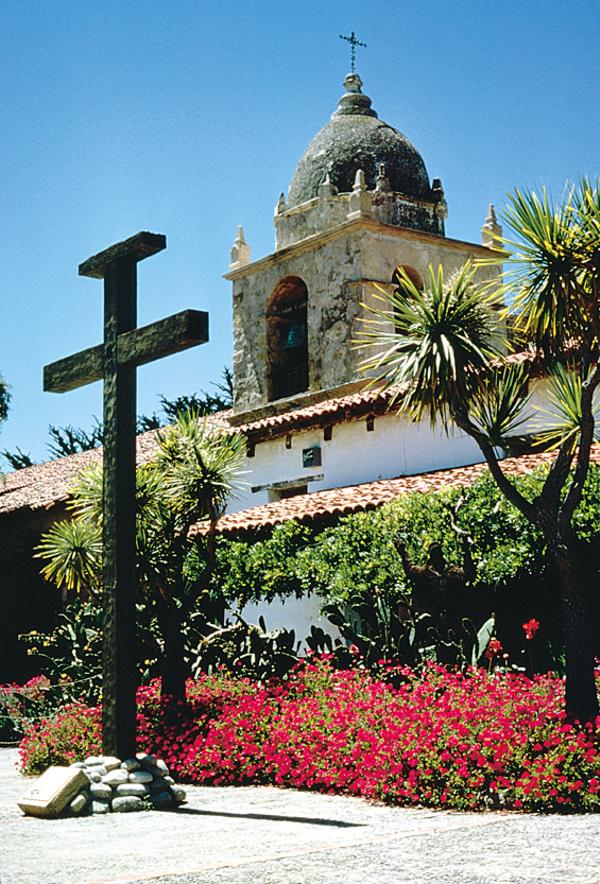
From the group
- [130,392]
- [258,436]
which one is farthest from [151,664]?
[258,436]

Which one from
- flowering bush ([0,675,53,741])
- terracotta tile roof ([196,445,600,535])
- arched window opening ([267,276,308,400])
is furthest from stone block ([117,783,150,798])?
arched window opening ([267,276,308,400])

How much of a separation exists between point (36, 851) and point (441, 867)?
2.26 m

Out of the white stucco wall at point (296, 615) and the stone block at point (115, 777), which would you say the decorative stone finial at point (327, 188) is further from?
the stone block at point (115, 777)

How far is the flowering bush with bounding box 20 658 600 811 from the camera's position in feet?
23.3

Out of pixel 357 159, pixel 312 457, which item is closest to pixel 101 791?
pixel 312 457

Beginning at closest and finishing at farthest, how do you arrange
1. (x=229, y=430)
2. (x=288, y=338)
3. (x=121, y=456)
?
(x=121, y=456), (x=229, y=430), (x=288, y=338)

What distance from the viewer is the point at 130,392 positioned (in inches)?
313

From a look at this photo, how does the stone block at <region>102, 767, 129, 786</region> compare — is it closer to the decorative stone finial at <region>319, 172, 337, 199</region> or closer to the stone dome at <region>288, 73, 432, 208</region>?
the decorative stone finial at <region>319, 172, 337, 199</region>

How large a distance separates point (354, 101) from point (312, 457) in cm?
1054

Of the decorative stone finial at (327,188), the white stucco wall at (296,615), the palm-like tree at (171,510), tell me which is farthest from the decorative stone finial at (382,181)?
the palm-like tree at (171,510)

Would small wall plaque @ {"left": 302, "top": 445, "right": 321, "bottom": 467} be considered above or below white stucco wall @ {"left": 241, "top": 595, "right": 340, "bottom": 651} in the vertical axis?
above

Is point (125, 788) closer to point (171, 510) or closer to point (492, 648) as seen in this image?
point (492, 648)

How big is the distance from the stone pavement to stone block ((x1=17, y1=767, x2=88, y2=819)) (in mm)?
119

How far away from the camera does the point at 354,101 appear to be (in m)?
24.9
